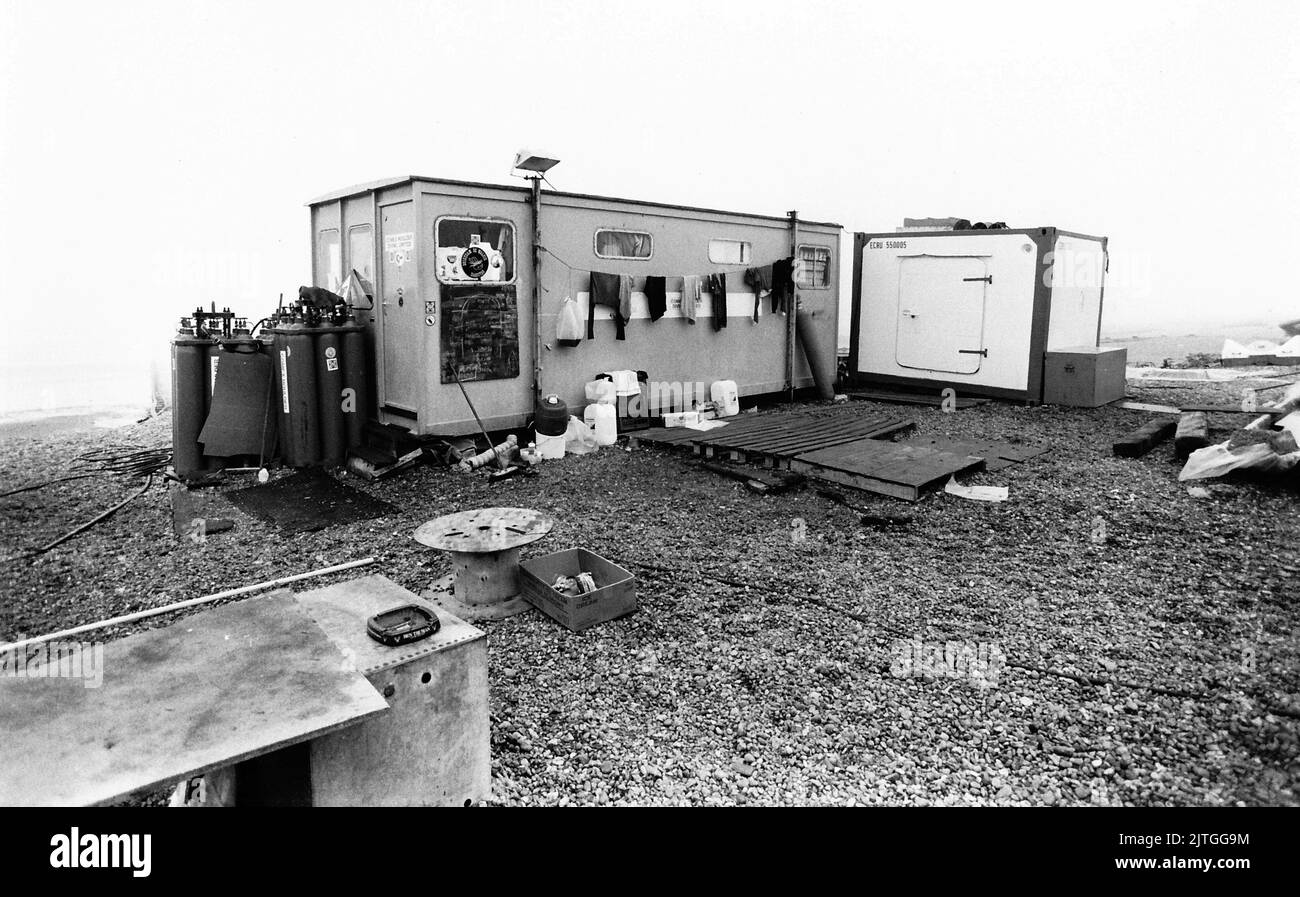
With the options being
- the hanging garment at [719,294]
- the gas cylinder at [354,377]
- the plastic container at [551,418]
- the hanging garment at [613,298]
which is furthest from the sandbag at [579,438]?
the hanging garment at [719,294]

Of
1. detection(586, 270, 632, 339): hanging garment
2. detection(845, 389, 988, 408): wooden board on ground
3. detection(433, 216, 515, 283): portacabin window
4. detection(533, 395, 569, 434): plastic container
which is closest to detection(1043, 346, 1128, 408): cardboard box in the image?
detection(845, 389, 988, 408): wooden board on ground

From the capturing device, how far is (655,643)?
376 centimetres

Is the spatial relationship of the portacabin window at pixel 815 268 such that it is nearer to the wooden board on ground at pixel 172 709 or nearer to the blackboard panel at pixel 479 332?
the blackboard panel at pixel 479 332

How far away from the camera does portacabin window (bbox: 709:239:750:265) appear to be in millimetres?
9453

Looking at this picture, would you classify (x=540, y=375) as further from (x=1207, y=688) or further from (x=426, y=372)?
(x=1207, y=688)

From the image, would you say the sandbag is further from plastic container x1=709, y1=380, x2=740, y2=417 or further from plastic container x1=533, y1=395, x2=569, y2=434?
plastic container x1=709, y1=380, x2=740, y2=417

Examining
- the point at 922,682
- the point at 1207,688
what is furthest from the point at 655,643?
the point at 1207,688

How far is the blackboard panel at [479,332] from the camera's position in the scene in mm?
7145

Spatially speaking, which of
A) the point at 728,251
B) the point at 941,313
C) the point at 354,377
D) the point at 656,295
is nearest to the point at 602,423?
the point at 656,295

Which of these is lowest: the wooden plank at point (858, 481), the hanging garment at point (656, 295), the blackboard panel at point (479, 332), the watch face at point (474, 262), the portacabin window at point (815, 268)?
A: the wooden plank at point (858, 481)

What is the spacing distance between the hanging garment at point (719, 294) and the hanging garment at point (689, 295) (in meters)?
0.23

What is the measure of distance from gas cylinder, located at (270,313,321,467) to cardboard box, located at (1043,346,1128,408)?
8.42 meters

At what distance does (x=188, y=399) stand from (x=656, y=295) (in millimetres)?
4448

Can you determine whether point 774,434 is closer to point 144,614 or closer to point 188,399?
point 188,399
